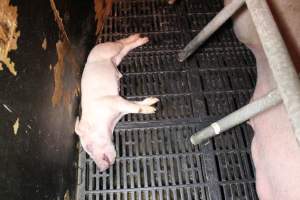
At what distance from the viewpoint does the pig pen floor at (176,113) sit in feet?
5.52

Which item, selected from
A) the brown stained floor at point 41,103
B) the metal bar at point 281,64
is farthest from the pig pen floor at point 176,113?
the metal bar at point 281,64

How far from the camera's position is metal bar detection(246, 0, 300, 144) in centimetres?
92

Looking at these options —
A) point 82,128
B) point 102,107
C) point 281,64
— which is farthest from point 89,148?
point 281,64

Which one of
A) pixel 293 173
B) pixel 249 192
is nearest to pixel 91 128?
pixel 249 192

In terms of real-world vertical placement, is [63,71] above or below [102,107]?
above

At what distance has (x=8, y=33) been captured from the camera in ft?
3.54

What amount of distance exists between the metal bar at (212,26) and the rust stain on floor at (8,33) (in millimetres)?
943

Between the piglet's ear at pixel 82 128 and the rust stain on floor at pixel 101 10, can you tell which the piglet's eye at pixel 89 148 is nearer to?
the piglet's ear at pixel 82 128

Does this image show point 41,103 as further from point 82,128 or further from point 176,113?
point 176,113

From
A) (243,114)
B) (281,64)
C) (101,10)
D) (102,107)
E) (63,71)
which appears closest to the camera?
(281,64)

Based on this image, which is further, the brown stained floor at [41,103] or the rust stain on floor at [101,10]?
the rust stain on floor at [101,10]

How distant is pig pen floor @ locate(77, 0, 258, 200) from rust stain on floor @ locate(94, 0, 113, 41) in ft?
0.12

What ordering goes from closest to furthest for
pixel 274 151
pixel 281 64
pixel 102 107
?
pixel 281 64 → pixel 274 151 → pixel 102 107

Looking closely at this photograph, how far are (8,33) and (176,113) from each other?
1.05 metres
